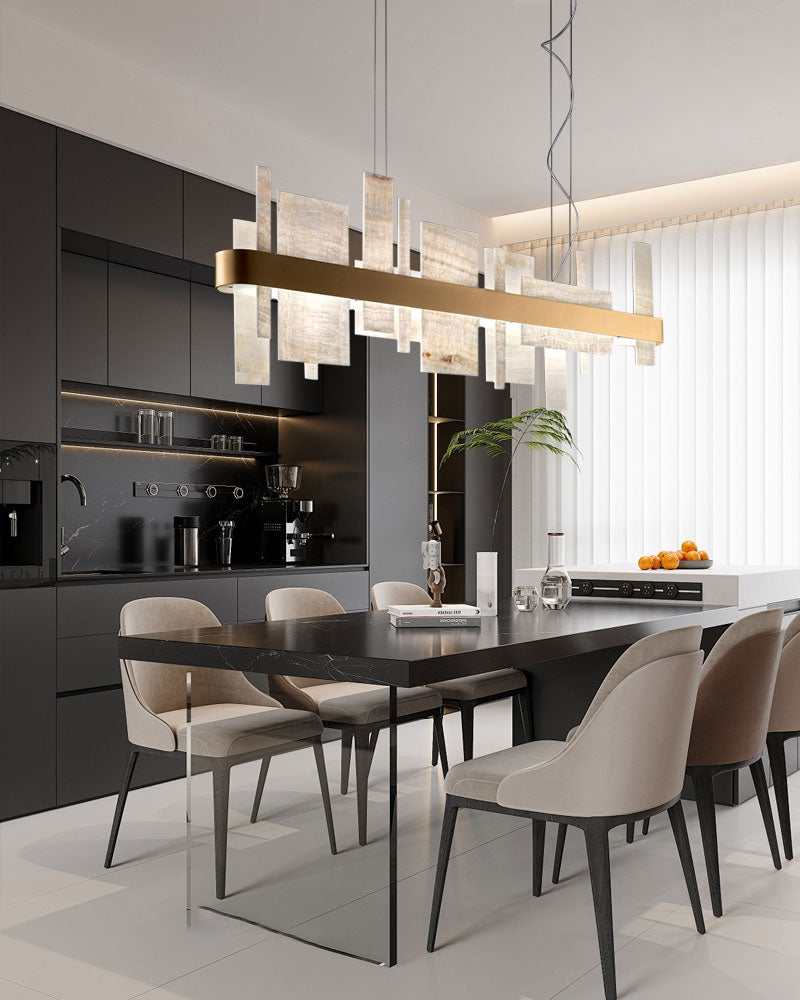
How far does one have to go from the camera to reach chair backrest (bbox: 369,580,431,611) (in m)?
4.43

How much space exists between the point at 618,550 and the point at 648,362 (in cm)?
277

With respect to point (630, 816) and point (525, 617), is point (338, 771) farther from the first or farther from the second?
point (525, 617)

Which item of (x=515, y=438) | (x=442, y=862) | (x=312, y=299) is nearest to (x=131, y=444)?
(x=312, y=299)

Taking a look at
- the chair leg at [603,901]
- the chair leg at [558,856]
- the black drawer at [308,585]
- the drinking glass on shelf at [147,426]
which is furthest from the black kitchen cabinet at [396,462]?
the chair leg at [603,901]

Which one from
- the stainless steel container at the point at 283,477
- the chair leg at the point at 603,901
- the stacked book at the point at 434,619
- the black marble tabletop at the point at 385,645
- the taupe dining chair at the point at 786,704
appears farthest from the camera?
the stainless steel container at the point at 283,477

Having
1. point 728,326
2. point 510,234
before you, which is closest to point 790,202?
point 728,326

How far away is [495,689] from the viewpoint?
412 centimetres

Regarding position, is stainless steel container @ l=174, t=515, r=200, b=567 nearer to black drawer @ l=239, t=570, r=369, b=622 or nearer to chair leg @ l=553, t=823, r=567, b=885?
black drawer @ l=239, t=570, r=369, b=622

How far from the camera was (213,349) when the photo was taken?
5234 mm

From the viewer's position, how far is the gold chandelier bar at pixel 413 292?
2.77m

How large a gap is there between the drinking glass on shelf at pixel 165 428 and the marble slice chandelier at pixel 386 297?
1.98 m

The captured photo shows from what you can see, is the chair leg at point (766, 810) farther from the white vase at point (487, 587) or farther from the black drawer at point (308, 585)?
the black drawer at point (308, 585)

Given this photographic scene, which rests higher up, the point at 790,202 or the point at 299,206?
the point at 790,202

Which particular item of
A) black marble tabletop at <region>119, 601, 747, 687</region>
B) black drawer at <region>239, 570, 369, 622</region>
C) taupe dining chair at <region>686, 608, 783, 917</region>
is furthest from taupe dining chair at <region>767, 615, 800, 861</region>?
black drawer at <region>239, 570, 369, 622</region>
